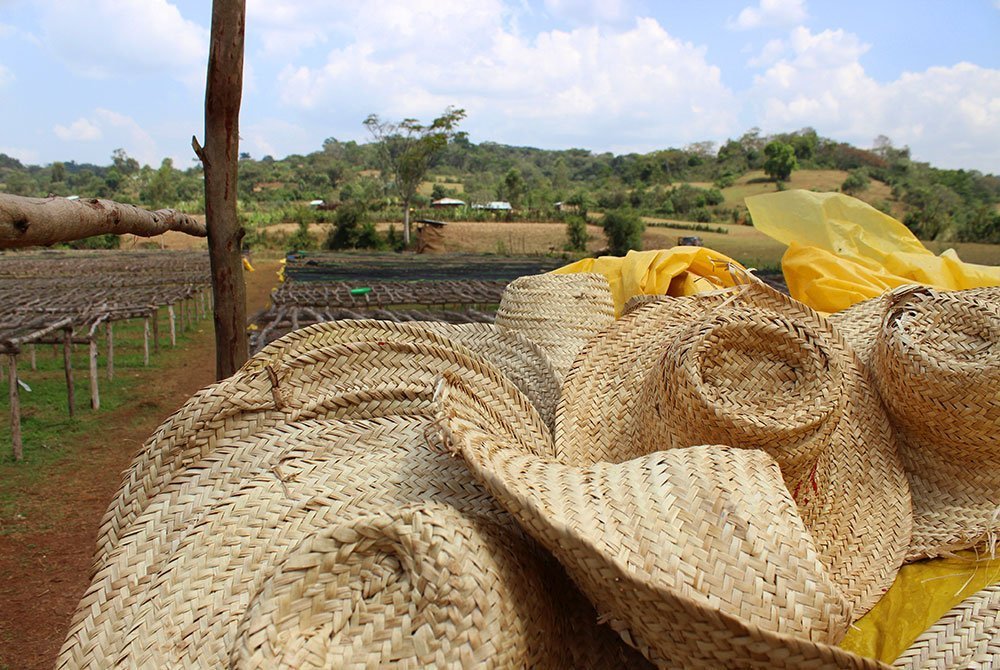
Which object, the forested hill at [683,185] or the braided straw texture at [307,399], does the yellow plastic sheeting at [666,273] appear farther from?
the forested hill at [683,185]

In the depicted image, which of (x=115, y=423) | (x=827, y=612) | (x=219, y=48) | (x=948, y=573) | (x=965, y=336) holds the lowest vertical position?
(x=115, y=423)

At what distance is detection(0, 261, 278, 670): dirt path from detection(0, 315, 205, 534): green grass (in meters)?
0.11

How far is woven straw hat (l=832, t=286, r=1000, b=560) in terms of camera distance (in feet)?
5.28

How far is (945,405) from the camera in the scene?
1639 millimetres

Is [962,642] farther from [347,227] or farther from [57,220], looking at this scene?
[347,227]

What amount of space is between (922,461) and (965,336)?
1.08 ft

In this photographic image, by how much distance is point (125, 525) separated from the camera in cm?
146

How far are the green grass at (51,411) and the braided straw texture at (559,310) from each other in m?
4.25

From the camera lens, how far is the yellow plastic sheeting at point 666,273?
2797mm

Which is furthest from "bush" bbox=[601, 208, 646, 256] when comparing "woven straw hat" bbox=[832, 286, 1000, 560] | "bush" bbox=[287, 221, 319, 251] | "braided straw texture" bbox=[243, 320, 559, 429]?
"woven straw hat" bbox=[832, 286, 1000, 560]

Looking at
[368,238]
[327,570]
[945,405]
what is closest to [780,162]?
[368,238]

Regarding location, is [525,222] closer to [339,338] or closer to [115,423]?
[115,423]

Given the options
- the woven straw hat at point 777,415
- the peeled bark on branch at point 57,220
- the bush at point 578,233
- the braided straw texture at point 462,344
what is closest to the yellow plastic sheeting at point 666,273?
the braided straw texture at point 462,344

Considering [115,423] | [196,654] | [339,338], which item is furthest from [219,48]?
[115,423]
